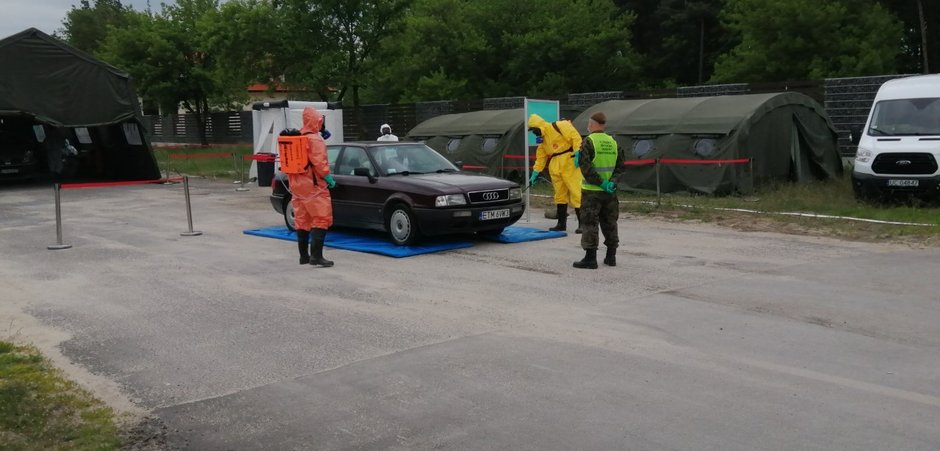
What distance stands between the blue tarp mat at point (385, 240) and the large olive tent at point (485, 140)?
25.7 feet

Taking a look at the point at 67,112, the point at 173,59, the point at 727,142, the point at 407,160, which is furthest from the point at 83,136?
the point at 727,142

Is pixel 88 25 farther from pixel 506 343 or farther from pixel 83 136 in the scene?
pixel 506 343

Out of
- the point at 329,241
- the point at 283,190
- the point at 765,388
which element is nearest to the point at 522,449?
the point at 765,388

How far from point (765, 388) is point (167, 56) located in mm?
40256

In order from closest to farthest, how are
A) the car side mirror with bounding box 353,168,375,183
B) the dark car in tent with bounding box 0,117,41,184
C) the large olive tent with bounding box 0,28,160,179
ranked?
the car side mirror with bounding box 353,168,375,183, the large olive tent with bounding box 0,28,160,179, the dark car in tent with bounding box 0,117,41,184

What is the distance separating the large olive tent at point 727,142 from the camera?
17.2 metres

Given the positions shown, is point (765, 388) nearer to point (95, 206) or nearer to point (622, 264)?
point (622, 264)

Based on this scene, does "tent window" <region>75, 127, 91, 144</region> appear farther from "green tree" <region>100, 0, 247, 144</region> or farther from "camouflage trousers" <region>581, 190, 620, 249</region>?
"camouflage trousers" <region>581, 190, 620, 249</region>

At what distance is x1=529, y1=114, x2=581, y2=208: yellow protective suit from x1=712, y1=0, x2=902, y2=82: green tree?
20.7 m

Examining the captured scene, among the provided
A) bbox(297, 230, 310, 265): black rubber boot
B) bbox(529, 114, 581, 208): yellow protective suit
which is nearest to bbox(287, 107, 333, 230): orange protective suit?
bbox(297, 230, 310, 265): black rubber boot

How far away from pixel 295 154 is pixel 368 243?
222 cm

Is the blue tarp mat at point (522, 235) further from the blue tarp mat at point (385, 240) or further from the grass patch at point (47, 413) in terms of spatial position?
the grass patch at point (47, 413)

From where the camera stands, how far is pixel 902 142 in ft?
47.4

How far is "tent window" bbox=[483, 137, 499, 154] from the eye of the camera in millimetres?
21973
